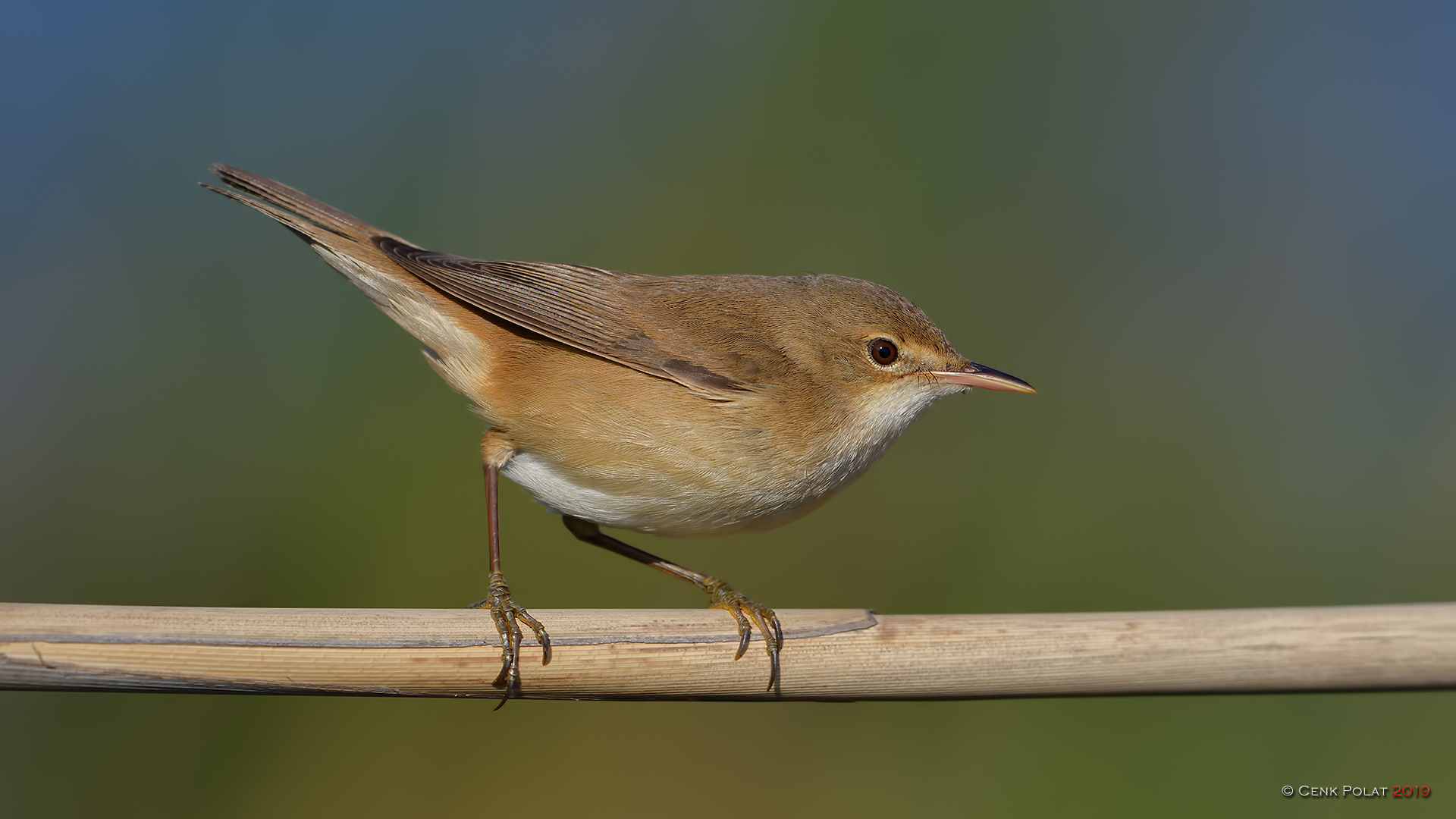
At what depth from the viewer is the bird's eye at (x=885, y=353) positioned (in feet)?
9.27

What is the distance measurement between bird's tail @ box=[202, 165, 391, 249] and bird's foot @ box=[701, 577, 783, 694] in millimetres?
1564

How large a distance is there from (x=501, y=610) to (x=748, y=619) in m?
0.62

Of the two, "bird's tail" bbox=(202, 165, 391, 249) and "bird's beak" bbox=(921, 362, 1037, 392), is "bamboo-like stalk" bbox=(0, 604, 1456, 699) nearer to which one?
"bird's beak" bbox=(921, 362, 1037, 392)

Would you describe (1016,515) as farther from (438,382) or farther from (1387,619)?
(438,382)

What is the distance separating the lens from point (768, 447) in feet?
8.29

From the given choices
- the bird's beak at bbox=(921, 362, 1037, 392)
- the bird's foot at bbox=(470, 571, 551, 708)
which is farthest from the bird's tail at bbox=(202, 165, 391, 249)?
the bird's beak at bbox=(921, 362, 1037, 392)

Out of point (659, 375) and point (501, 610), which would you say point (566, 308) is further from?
point (501, 610)

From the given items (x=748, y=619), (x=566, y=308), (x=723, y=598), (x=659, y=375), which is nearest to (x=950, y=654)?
(x=748, y=619)

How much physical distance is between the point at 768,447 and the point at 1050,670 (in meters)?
0.92

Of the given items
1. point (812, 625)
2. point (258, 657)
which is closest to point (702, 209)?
point (812, 625)

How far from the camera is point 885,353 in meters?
A: 2.83

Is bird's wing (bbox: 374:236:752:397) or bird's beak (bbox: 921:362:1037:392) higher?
bird's wing (bbox: 374:236:752:397)

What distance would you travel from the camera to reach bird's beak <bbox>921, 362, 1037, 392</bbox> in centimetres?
277

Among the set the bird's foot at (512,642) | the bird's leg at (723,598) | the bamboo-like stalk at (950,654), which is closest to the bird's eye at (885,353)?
the bird's leg at (723,598)
